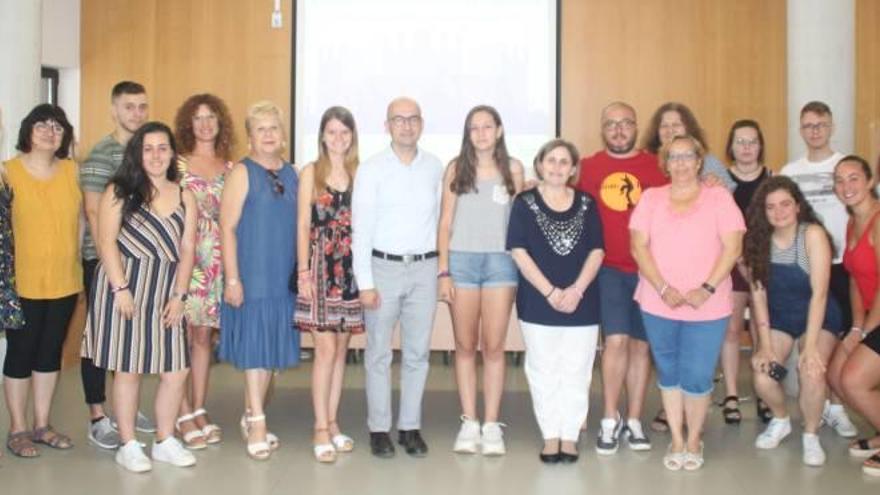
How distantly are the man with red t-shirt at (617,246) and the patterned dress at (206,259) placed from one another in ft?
5.82

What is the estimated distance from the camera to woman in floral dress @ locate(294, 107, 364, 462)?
4.20m

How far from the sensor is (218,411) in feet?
17.4

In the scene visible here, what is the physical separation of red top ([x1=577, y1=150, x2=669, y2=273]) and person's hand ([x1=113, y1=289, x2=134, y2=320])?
84.1 inches

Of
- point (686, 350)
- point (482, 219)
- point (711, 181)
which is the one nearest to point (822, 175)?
point (711, 181)

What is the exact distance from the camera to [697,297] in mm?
4023

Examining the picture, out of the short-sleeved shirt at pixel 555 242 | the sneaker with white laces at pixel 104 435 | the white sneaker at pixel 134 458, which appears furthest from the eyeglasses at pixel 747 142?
the sneaker with white laces at pixel 104 435

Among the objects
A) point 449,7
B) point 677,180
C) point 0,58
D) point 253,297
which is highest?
point 449,7

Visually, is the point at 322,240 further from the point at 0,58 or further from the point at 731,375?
the point at 0,58

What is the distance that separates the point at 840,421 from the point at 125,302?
3.59 m

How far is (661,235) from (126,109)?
2.64 m

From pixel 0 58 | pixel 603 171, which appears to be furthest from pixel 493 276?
pixel 0 58

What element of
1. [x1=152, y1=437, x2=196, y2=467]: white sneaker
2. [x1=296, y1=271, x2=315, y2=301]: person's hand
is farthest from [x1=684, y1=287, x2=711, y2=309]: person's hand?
[x1=152, y1=437, x2=196, y2=467]: white sneaker

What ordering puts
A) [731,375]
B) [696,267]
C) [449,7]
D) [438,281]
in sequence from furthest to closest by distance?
1. [449,7]
2. [731,375]
3. [438,281]
4. [696,267]

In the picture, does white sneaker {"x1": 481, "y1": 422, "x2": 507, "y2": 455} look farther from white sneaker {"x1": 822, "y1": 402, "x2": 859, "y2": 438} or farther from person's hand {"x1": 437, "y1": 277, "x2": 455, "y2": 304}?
white sneaker {"x1": 822, "y1": 402, "x2": 859, "y2": 438}
